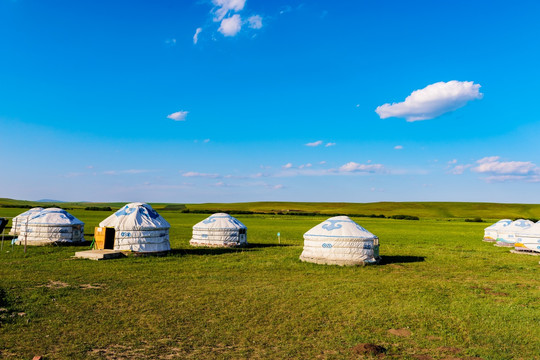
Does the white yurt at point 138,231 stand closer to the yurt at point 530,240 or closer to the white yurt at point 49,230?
the white yurt at point 49,230

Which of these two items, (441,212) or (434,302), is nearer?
(434,302)

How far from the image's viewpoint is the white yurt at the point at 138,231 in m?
21.1

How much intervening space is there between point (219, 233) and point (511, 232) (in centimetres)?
2465

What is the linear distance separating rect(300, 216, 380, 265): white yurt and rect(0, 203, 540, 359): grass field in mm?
680

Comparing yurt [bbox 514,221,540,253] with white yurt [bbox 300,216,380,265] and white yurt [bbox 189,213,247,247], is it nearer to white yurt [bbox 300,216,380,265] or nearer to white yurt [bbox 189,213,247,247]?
white yurt [bbox 300,216,380,265]

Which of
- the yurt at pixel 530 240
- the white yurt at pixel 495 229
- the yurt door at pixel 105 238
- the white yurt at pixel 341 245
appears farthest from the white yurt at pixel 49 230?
the white yurt at pixel 495 229

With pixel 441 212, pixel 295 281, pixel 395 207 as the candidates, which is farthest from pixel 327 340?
pixel 395 207

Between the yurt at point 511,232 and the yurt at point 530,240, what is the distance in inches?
277

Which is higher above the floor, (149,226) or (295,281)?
(149,226)

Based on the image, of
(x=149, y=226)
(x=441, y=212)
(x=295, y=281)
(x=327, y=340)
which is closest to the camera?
(x=327, y=340)

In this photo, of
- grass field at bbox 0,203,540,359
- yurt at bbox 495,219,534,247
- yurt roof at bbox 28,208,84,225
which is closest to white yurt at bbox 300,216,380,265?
grass field at bbox 0,203,540,359

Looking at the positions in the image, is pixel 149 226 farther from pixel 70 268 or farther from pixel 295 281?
pixel 295 281

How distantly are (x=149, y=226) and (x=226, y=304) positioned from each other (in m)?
11.4

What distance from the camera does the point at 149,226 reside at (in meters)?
21.3
